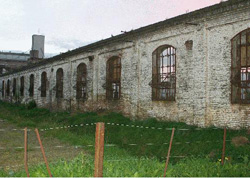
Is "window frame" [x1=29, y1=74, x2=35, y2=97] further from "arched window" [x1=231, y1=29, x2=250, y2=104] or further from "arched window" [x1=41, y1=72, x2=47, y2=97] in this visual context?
"arched window" [x1=231, y1=29, x2=250, y2=104]

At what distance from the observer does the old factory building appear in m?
9.89

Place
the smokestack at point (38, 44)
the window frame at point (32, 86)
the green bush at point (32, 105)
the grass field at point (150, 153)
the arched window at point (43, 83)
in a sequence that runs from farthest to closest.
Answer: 1. the smokestack at point (38, 44)
2. the window frame at point (32, 86)
3. the green bush at point (32, 105)
4. the arched window at point (43, 83)
5. the grass field at point (150, 153)

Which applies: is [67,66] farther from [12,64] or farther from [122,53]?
[12,64]

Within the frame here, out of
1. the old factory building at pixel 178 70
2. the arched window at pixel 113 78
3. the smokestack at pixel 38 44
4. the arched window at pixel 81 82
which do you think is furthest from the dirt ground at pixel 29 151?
the smokestack at pixel 38 44

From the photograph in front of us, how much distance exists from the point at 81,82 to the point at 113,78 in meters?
3.80

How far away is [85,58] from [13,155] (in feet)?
35.5

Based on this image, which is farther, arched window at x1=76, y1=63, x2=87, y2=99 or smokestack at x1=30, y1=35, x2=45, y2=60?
smokestack at x1=30, y1=35, x2=45, y2=60

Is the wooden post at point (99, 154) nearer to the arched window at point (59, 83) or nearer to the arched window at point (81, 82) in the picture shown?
the arched window at point (81, 82)

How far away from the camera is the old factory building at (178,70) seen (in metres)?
9.89

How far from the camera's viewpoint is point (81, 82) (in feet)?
63.1

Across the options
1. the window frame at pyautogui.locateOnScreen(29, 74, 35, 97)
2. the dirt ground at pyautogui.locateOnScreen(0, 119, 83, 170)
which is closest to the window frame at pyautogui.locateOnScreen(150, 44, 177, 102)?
the dirt ground at pyautogui.locateOnScreen(0, 119, 83, 170)

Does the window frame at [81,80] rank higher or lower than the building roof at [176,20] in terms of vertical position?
lower

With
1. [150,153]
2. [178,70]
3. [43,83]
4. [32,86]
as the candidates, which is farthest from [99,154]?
[32,86]

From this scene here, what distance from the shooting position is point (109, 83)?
645 inches
